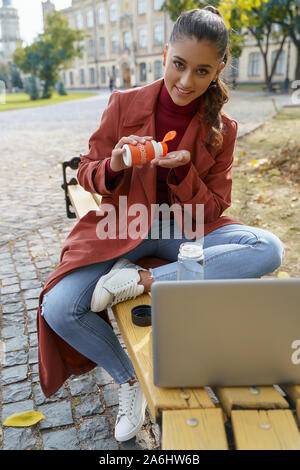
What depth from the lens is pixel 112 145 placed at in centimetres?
227

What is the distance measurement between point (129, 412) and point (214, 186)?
120cm

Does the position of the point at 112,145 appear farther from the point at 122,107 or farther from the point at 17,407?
the point at 17,407

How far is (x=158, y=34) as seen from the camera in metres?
48.0

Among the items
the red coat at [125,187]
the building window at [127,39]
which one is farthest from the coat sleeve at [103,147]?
the building window at [127,39]

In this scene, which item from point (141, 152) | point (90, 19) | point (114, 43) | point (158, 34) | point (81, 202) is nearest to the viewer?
point (141, 152)

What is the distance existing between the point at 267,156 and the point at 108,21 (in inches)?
2148

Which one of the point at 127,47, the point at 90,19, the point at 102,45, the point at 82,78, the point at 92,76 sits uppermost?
the point at 90,19

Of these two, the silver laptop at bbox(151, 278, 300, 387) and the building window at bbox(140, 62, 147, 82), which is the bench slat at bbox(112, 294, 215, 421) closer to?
the silver laptop at bbox(151, 278, 300, 387)

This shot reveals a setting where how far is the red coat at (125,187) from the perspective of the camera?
1940 mm

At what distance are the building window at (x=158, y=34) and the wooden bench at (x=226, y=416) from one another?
169 feet
